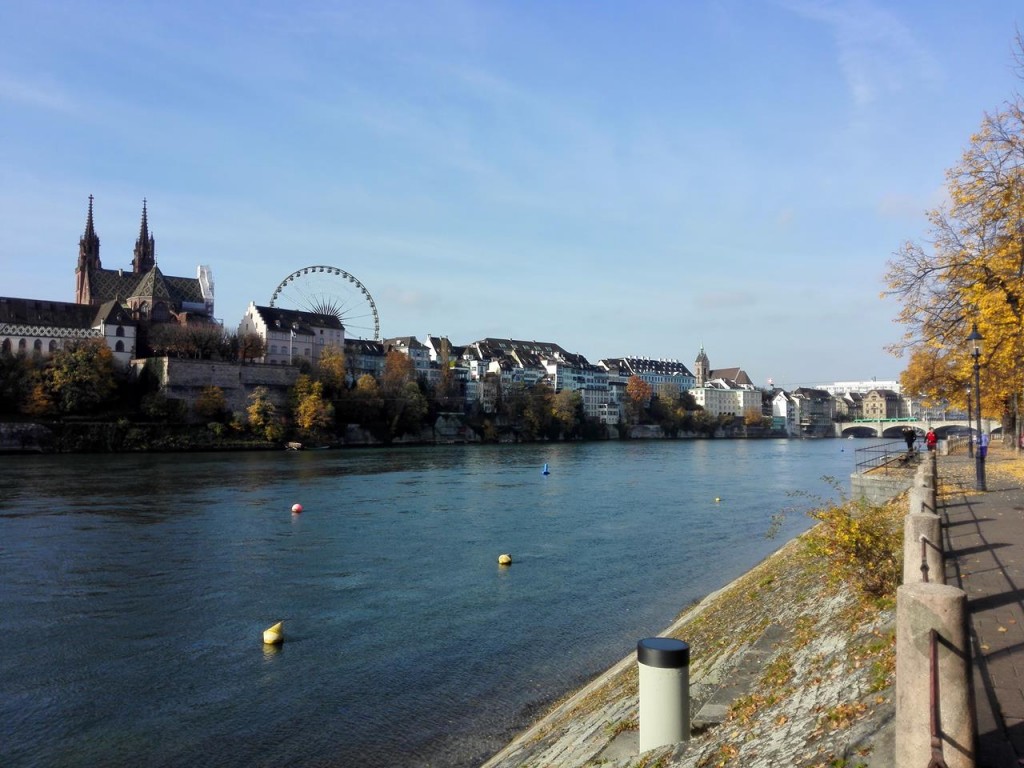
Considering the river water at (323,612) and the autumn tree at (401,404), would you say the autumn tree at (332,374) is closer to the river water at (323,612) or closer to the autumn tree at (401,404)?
the autumn tree at (401,404)

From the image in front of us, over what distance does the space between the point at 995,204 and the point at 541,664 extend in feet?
56.7

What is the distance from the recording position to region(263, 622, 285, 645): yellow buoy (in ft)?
48.6

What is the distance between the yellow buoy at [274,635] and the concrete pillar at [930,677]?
12743mm

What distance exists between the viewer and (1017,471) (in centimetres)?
2459

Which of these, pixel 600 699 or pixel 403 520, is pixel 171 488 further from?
pixel 600 699

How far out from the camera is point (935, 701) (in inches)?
161

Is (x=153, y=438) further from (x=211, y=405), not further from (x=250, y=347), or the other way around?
(x=250, y=347)

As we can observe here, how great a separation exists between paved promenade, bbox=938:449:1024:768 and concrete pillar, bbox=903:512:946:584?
1.96ft

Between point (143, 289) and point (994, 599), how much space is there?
118 meters

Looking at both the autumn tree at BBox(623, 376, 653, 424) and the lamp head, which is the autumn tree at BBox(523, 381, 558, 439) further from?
the lamp head

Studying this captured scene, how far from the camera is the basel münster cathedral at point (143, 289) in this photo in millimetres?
108250

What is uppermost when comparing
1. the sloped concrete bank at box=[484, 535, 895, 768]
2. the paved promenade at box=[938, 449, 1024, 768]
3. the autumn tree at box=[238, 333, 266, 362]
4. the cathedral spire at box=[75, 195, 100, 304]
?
the cathedral spire at box=[75, 195, 100, 304]

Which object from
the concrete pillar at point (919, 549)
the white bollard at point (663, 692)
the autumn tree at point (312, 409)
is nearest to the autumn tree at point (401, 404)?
the autumn tree at point (312, 409)

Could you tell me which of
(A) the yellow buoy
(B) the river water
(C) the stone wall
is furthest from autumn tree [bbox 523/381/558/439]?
(A) the yellow buoy
